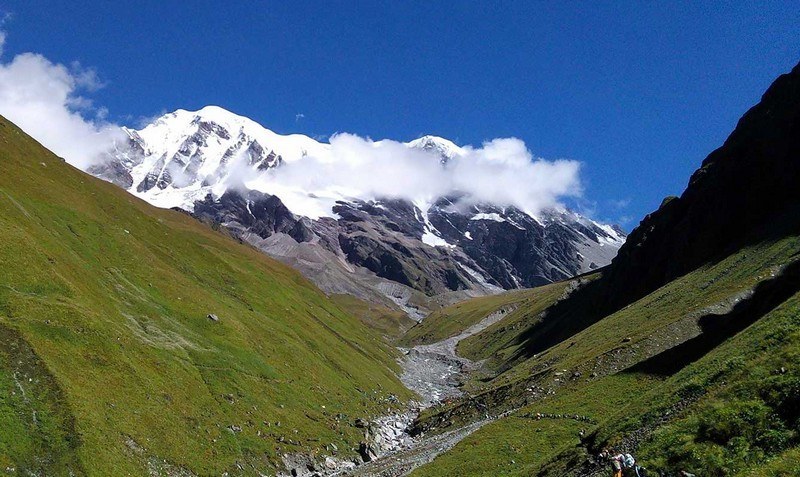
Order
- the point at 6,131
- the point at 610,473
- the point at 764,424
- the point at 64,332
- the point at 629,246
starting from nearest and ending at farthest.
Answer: the point at 764,424
the point at 610,473
the point at 64,332
the point at 6,131
the point at 629,246

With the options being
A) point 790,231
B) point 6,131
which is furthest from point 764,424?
point 6,131

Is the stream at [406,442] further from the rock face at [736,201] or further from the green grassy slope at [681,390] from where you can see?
the rock face at [736,201]

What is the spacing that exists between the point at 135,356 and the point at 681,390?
50540mm

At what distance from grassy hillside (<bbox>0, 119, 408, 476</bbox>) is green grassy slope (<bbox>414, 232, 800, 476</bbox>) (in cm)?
2061

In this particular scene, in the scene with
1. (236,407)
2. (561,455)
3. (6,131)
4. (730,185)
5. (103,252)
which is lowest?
(561,455)

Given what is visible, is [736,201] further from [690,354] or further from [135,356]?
[135,356]

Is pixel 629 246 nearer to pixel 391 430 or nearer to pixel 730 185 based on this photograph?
pixel 730 185

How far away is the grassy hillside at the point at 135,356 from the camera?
131 ft

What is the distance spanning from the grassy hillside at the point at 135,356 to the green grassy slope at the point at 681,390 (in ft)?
67.6

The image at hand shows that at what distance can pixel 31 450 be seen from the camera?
35.3m

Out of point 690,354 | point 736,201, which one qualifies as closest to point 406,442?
point 690,354

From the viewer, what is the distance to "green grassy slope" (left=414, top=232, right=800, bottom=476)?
23719mm

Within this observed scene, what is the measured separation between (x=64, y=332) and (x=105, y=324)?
6.17m

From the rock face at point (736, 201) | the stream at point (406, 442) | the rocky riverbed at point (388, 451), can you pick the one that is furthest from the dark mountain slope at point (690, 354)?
the rocky riverbed at point (388, 451)
